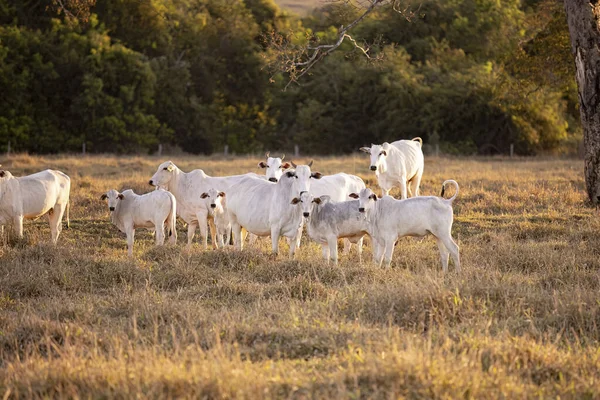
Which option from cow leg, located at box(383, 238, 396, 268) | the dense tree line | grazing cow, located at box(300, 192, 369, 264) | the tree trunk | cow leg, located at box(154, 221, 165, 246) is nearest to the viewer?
cow leg, located at box(383, 238, 396, 268)

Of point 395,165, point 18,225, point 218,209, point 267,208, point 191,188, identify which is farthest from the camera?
point 395,165

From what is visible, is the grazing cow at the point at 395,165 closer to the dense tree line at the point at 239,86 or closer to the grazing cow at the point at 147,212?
the grazing cow at the point at 147,212

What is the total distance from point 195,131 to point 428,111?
44.7ft

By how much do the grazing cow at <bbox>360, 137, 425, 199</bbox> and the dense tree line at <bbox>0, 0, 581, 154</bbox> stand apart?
20.6 metres

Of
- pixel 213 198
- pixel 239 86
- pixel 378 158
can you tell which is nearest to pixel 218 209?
pixel 213 198

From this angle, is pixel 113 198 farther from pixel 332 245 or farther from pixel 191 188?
pixel 332 245

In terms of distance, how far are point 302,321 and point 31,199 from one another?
7.65 m

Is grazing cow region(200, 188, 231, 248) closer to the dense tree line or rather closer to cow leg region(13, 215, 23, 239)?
cow leg region(13, 215, 23, 239)

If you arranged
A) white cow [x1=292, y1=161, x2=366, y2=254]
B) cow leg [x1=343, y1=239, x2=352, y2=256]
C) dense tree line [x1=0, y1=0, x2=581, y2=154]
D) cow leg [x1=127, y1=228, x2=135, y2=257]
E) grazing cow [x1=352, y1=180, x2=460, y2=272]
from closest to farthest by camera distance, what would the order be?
1. grazing cow [x1=352, y1=180, x2=460, y2=272]
2. cow leg [x1=127, y1=228, x2=135, y2=257]
3. cow leg [x1=343, y1=239, x2=352, y2=256]
4. white cow [x1=292, y1=161, x2=366, y2=254]
5. dense tree line [x1=0, y1=0, x2=581, y2=154]

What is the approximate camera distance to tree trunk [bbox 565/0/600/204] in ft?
51.6

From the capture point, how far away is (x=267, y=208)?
12.5m

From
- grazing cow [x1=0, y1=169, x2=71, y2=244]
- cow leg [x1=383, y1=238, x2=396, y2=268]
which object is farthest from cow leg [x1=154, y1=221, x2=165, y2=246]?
cow leg [x1=383, y1=238, x2=396, y2=268]

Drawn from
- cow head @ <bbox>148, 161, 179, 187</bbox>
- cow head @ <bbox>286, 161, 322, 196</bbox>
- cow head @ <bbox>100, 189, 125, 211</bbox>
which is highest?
cow head @ <bbox>286, 161, 322, 196</bbox>

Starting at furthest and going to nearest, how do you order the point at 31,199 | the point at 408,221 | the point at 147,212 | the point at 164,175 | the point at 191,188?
the point at 164,175 < the point at 191,188 < the point at 31,199 < the point at 147,212 < the point at 408,221
